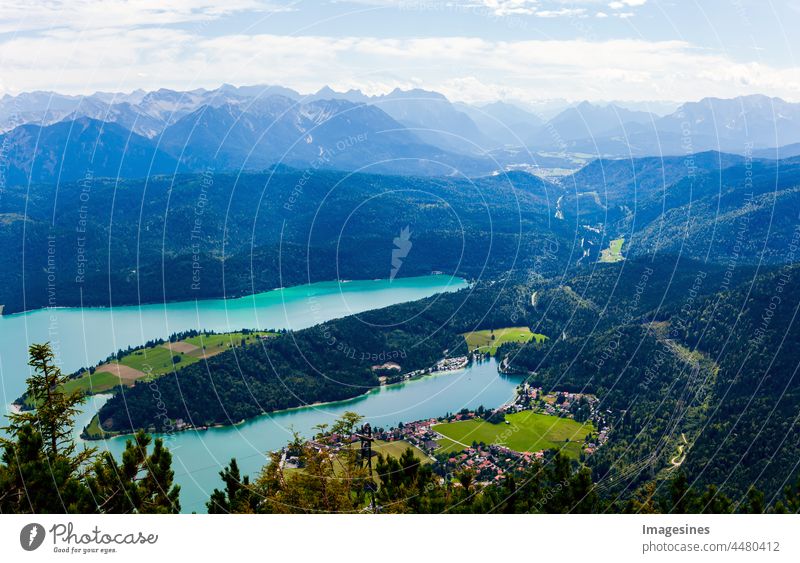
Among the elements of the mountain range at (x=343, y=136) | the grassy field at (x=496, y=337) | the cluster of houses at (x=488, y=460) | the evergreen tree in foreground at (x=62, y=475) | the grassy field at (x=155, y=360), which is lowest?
the grassy field at (x=496, y=337)

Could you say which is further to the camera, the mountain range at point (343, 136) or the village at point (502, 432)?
the mountain range at point (343, 136)

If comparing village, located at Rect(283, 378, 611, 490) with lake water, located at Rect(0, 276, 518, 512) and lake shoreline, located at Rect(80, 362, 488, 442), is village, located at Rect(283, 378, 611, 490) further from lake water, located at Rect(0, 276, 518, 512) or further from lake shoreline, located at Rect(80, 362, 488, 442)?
lake shoreline, located at Rect(80, 362, 488, 442)

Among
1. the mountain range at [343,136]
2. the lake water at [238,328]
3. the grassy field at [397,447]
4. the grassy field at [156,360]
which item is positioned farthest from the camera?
the mountain range at [343,136]

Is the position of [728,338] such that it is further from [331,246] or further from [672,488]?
[331,246]

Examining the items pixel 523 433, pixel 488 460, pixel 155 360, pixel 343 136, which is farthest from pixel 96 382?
pixel 343 136

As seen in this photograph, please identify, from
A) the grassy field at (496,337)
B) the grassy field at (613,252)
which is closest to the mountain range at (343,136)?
the grassy field at (613,252)

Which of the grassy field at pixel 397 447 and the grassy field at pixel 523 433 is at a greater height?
the grassy field at pixel 397 447

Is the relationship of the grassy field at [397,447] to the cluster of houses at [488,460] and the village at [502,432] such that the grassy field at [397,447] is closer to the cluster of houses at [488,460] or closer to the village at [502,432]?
the village at [502,432]

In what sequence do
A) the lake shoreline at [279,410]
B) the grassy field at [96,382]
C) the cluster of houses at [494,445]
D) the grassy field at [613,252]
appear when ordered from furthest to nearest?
the grassy field at [613,252] < the grassy field at [96,382] < the lake shoreline at [279,410] < the cluster of houses at [494,445]
